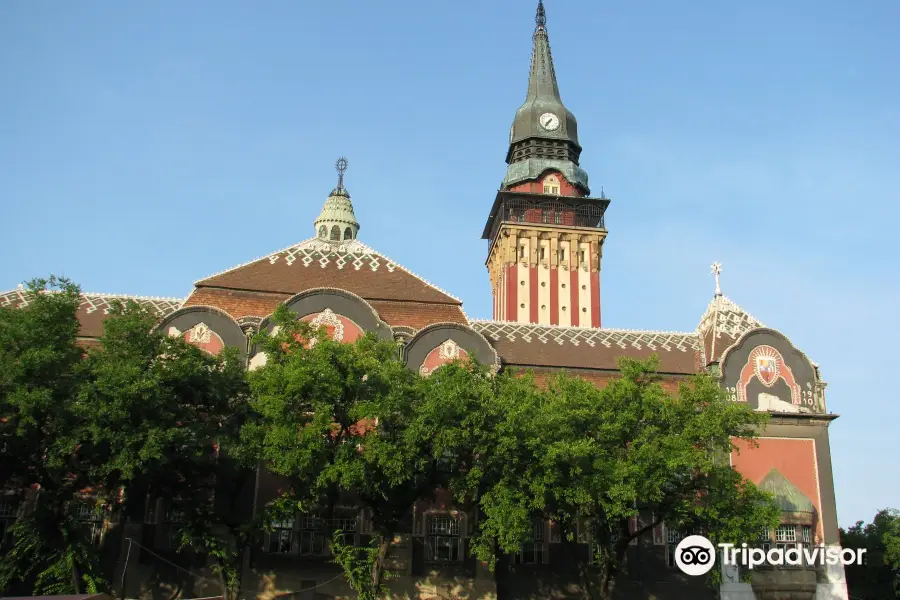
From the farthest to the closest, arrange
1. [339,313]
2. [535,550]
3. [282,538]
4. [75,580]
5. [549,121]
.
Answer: [549,121]
[339,313]
[535,550]
[282,538]
[75,580]

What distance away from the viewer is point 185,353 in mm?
29203

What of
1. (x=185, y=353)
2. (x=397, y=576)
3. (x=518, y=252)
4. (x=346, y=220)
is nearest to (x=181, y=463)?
(x=185, y=353)

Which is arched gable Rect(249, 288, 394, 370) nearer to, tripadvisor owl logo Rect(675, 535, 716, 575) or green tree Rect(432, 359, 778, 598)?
green tree Rect(432, 359, 778, 598)

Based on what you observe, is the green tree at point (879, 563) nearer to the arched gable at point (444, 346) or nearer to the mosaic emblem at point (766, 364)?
the mosaic emblem at point (766, 364)

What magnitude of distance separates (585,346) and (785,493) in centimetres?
1060

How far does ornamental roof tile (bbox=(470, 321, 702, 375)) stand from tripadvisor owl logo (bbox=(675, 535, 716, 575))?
371 inches

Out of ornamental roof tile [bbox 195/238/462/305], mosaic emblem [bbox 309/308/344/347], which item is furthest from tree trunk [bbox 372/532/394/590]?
ornamental roof tile [bbox 195/238/462/305]

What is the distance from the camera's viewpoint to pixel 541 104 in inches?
2559

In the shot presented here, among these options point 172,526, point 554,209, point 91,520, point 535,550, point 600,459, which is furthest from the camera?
point 554,209

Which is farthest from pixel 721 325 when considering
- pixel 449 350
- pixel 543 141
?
pixel 543 141

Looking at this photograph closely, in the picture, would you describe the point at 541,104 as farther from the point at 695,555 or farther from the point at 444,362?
the point at 695,555

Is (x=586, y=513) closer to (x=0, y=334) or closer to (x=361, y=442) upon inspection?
(x=361, y=442)

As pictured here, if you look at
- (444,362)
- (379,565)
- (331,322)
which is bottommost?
(379,565)

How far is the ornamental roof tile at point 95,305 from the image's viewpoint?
37.4 metres
